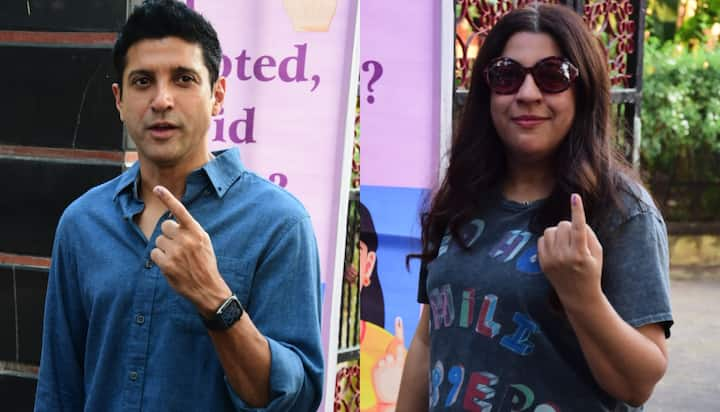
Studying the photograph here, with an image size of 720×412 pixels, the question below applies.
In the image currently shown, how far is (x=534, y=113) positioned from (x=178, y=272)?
2.54ft

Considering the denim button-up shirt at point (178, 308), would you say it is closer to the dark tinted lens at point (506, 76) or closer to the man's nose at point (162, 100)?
the man's nose at point (162, 100)

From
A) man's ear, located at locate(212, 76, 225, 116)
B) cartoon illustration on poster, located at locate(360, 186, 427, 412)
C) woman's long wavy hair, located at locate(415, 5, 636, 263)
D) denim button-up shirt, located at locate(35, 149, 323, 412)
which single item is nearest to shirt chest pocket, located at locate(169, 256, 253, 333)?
denim button-up shirt, located at locate(35, 149, 323, 412)

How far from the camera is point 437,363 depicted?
7.21 feet

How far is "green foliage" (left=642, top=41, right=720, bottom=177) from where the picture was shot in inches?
488

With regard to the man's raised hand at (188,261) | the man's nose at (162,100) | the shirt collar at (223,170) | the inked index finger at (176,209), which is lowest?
the man's raised hand at (188,261)

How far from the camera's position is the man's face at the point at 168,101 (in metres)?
2.09

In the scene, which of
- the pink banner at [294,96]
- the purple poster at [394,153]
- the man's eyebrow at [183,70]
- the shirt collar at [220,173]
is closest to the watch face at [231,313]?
the shirt collar at [220,173]

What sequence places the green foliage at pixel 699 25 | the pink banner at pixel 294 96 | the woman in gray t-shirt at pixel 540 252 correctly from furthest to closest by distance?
1. the green foliage at pixel 699 25
2. the pink banner at pixel 294 96
3. the woman in gray t-shirt at pixel 540 252

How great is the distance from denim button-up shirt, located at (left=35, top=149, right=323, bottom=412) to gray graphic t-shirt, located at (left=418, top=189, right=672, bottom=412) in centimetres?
27

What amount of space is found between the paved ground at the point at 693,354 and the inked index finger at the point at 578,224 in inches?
226

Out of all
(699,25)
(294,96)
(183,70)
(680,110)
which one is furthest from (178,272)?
(699,25)

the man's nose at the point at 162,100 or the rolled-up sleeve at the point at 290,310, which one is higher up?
the man's nose at the point at 162,100

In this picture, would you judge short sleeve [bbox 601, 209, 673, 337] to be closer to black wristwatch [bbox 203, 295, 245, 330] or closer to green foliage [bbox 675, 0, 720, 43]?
black wristwatch [bbox 203, 295, 245, 330]

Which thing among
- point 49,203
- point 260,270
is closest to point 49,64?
point 49,203
